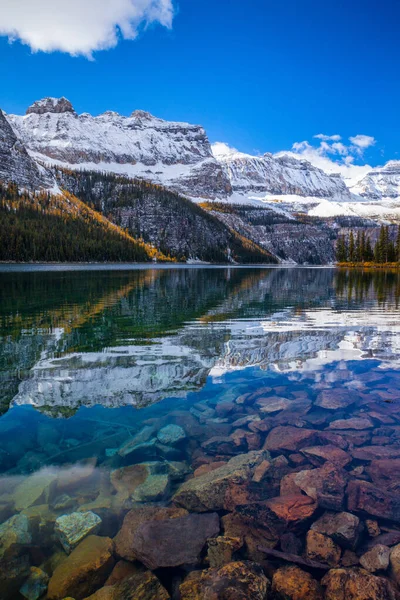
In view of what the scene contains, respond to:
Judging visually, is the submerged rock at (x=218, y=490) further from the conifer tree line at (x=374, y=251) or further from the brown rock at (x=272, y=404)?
the conifer tree line at (x=374, y=251)

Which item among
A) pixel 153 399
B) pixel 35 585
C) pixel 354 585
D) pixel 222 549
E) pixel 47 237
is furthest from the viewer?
pixel 47 237

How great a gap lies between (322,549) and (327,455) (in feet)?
8.13

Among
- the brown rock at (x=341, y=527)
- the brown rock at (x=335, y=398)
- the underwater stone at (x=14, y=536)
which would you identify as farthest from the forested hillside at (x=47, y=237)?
the brown rock at (x=341, y=527)

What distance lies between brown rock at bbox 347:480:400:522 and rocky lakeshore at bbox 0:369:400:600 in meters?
0.02

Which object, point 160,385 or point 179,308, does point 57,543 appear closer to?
point 160,385

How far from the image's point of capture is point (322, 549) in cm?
497

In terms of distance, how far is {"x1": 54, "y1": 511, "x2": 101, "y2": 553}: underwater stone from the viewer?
5273 mm

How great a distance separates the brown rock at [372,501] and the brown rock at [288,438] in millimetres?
1577

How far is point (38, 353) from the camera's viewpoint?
48.4 feet

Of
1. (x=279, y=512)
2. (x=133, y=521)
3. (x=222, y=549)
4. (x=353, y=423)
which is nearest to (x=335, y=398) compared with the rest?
(x=353, y=423)

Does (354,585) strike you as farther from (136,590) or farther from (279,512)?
(136,590)

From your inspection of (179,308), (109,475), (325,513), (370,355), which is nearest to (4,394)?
(109,475)

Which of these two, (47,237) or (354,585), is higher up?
(47,237)

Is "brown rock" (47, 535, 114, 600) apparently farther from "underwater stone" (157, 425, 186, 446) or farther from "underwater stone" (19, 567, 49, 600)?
"underwater stone" (157, 425, 186, 446)
